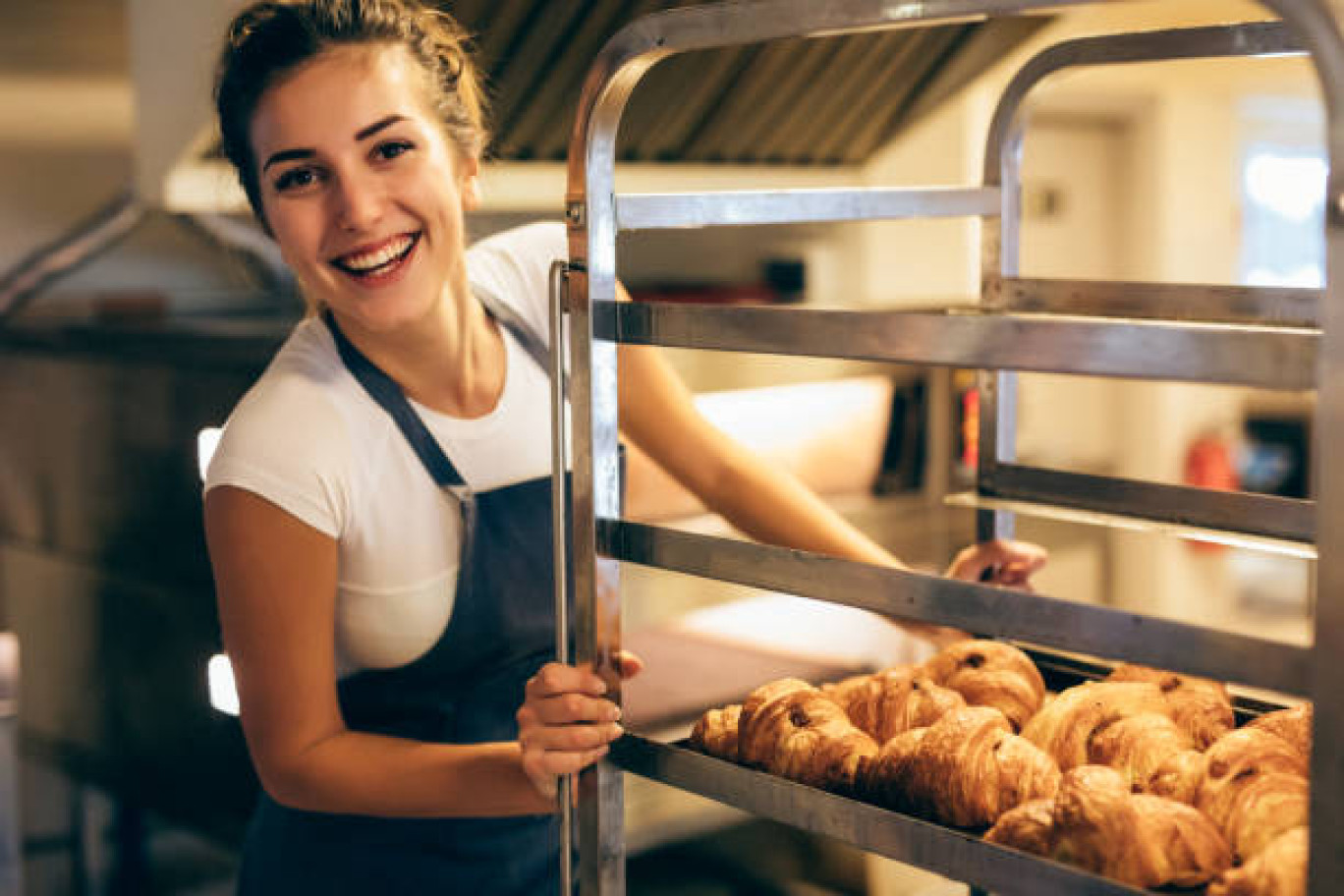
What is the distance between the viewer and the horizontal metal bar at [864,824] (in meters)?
0.87

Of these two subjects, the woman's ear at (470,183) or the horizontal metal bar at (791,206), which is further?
the woman's ear at (470,183)

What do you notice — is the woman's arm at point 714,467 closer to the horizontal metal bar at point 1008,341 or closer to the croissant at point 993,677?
the croissant at point 993,677

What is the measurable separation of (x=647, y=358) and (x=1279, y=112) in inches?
171

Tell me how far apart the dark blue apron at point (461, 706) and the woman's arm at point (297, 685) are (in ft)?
0.61

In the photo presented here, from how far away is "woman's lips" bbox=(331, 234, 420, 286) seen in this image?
54.6 inches

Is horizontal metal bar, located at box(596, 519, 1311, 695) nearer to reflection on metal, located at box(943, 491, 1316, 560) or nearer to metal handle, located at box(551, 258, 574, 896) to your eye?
metal handle, located at box(551, 258, 574, 896)

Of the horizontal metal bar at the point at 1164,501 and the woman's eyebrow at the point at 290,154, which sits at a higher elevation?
the woman's eyebrow at the point at 290,154

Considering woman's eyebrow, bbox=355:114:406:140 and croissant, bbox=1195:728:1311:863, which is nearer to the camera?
croissant, bbox=1195:728:1311:863

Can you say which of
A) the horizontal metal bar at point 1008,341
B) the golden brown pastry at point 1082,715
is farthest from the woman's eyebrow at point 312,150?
the golden brown pastry at point 1082,715

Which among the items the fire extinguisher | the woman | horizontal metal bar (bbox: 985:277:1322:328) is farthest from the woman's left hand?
the fire extinguisher

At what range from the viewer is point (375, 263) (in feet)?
4.56

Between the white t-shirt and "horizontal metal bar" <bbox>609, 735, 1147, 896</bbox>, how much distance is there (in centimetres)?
42

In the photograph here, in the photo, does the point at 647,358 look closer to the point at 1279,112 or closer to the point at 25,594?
the point at 25,594

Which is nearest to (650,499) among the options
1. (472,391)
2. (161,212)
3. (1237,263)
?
(161,212)
